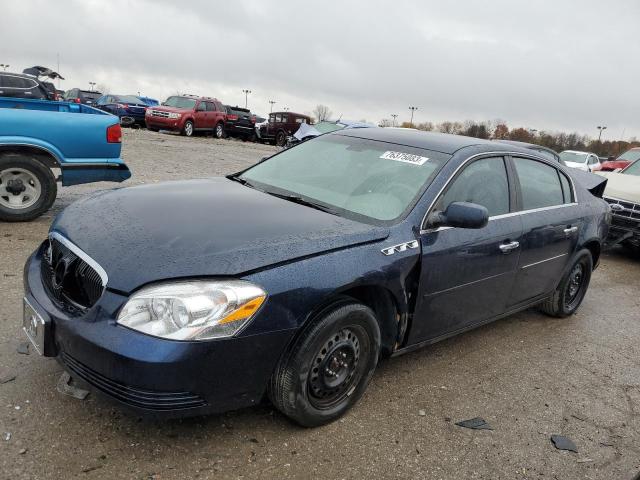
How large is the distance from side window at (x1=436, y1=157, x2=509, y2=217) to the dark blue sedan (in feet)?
82.0

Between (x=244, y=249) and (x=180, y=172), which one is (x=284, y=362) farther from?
(x=180, y=172)

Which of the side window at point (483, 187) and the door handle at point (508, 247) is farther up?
the side window at point (483, 187)

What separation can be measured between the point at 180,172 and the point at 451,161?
8976 millimetres

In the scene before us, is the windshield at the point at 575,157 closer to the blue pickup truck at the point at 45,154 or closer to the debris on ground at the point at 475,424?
the blue pickup truck at the point at 45,154

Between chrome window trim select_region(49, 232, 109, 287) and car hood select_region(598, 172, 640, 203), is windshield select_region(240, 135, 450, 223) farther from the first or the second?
car hood select_region(598, 172, 640, 203)

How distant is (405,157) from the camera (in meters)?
3.53

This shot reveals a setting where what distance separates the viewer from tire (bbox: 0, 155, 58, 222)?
18.9ft

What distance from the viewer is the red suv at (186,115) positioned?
77.0ft

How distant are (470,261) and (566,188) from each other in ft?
6.34

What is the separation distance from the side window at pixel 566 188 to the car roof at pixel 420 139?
36.6 inches

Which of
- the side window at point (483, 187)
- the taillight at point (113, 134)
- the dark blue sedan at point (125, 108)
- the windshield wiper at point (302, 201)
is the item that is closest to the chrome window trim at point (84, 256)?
the windshield wiper at point (302, 201)

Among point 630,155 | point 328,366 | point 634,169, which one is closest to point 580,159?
point 630,155

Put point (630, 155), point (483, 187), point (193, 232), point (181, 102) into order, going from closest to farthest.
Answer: point (193, 232) < point (483, 187) < point (630, 155) < point (181, 102)

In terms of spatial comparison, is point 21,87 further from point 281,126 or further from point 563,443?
point 281,126
